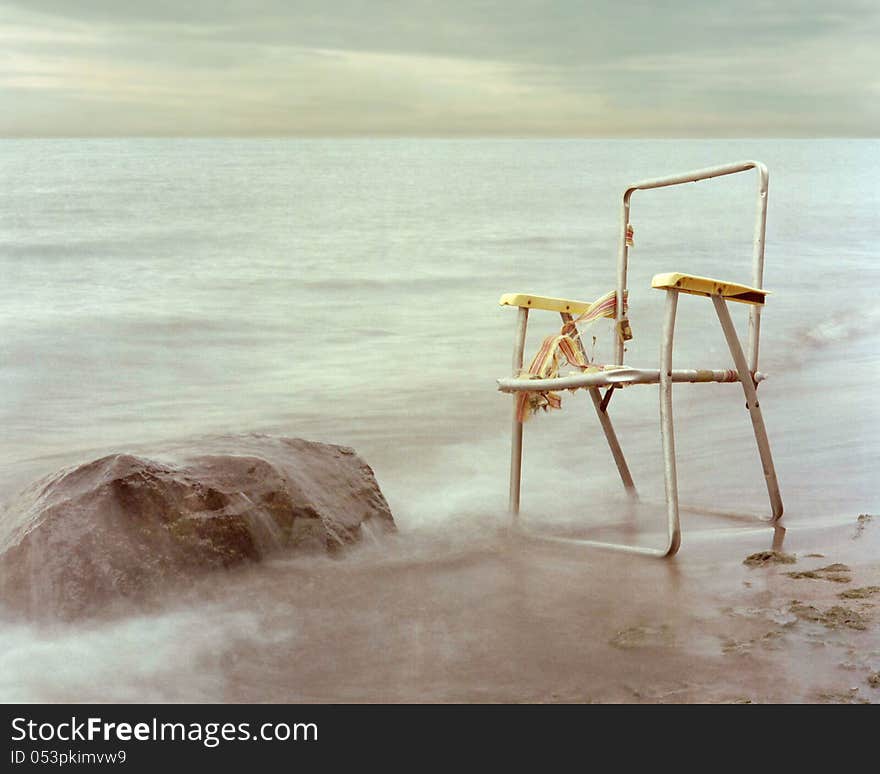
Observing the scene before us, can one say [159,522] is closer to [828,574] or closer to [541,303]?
[541,303]

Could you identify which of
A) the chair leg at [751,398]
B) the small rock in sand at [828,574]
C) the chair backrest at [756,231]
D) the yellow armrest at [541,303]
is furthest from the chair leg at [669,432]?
the yellow armrest at [541,303]

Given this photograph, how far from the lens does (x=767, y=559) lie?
288cm

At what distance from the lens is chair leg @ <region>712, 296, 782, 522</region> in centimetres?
300

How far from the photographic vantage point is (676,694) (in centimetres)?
206

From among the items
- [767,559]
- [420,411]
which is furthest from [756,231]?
[420,411]

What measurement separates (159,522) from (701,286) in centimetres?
156

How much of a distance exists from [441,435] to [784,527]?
1.88 metres

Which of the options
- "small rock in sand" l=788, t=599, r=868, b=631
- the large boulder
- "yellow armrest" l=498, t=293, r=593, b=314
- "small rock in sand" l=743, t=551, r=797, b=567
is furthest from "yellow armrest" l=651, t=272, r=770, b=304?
the large boulder

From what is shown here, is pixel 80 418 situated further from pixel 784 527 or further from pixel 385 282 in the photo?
pixel 385 282

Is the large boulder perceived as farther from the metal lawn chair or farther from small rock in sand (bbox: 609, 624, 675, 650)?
small rock in sand (bbox: 609, 624, 675, 650)

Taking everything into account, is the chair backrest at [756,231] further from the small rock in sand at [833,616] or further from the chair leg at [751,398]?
the small rock in sand at [833,616]

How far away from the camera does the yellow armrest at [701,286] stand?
9.41 ft

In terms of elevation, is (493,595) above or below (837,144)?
below
